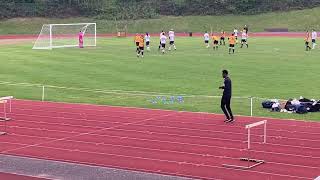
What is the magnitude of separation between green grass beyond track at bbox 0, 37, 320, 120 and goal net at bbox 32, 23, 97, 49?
8065 mm

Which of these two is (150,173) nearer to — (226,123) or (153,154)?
(153,154)

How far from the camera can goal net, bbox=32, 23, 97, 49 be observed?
179ft

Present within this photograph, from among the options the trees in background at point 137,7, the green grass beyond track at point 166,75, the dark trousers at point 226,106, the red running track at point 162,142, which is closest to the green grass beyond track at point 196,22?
the trees in background at point 137,7

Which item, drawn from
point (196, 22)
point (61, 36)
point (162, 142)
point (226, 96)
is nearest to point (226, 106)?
point (226, 96)

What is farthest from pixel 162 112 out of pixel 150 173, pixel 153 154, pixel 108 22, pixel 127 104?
pixel 108 22

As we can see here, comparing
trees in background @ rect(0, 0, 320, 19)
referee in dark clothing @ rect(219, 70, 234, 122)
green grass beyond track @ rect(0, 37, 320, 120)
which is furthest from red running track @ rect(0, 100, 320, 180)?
trees in background @ rect(0, 0, 320, 19)

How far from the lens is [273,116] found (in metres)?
20.0

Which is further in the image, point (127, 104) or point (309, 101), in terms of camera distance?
point (127, 104)

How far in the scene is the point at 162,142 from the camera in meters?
15.9

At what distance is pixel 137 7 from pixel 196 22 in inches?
396

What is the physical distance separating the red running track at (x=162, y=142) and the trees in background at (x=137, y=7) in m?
67.7

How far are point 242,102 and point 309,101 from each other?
283cm

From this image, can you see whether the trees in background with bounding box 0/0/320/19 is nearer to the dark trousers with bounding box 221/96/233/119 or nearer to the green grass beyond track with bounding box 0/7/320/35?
the green grass beyond track with bounding box 0/7/320/35

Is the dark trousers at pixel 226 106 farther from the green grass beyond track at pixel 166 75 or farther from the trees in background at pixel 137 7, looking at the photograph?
the trees in background at pixel 137 7
